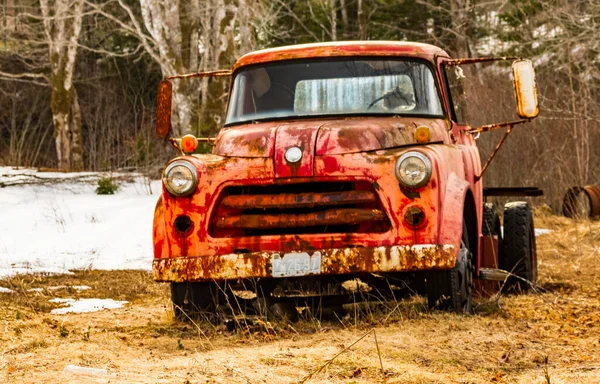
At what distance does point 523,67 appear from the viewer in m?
7.05

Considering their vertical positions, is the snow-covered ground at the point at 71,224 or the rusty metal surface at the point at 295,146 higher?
the rusty metal surface at the point at 295,146

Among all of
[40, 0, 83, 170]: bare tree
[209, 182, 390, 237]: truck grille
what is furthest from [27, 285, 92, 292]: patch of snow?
[40, 0, 83, 170]: bare tree

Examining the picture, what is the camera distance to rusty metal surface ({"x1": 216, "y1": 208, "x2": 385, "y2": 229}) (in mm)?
6418

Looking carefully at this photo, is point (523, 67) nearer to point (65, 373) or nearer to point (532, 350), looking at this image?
point (532, 350)

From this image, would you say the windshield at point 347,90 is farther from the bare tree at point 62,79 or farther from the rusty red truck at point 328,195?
the bare tree at point 62,79

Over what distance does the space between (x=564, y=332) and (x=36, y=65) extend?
93.2 ft

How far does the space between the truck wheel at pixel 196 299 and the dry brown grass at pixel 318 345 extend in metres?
0.12

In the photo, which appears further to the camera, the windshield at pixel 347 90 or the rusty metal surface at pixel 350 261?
the windshield at pixel 347 90

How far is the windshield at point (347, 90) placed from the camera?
7410 millimetres

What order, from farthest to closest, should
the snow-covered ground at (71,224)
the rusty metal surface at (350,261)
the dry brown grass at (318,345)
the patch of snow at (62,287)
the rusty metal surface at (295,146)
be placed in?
1. the snow-covered ground at (71,224)
2. the patch of snow at (62,287)
3. the rusty metal surface at (295,146)
4. the rusty metal surface at (350,261)
5. the dry brown grass at (318,345)

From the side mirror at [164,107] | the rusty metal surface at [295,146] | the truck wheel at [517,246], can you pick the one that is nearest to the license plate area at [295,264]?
the rusty metal surface at [295,146]

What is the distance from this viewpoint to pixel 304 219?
21.3 ft

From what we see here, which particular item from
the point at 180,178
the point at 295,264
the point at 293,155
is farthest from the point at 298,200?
the point at 180,178

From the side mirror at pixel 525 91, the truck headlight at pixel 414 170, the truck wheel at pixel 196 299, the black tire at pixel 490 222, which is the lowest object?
the truck wheel at pixel 196 299
